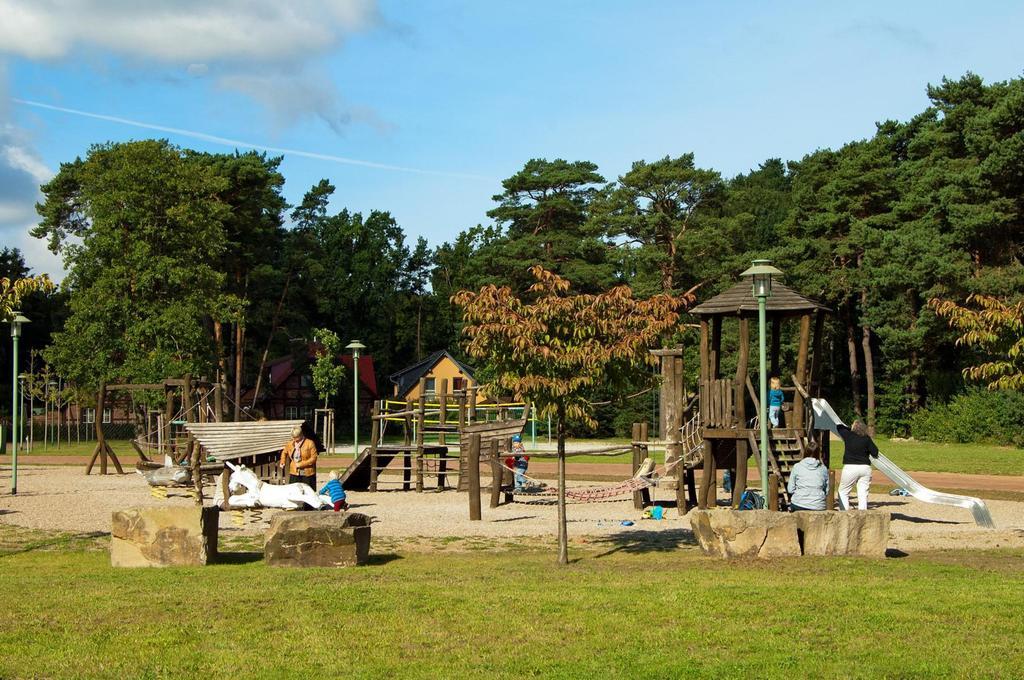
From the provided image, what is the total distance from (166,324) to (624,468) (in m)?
21.6

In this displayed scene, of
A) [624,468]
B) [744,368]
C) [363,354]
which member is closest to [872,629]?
[744,368]

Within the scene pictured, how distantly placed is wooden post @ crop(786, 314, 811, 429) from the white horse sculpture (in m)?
8.63

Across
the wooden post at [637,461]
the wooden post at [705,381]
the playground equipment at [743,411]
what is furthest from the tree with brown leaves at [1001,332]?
the wooden post at [637,461]

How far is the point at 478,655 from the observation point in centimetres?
854

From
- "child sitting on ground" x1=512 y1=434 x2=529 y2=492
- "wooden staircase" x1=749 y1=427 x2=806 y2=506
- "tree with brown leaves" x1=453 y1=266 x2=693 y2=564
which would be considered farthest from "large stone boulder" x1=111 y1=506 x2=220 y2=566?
"child sitting on ground" x1=512 y1=434 x2=529 y2=492

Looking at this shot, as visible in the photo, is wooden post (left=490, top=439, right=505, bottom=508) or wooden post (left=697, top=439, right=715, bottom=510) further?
wooden post (left=490, top=439, right=505, bottom=508)

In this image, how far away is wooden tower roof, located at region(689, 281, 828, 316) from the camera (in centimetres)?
2109

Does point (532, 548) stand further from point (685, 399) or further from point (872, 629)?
point (685, 399)

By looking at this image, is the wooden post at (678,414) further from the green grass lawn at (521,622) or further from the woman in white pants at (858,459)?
the green grass lawn at (521,622)

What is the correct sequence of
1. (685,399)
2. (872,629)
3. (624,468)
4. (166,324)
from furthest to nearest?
(166,324)
(624,468)
(685,399)
(872,629)

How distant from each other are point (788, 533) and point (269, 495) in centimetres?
1022

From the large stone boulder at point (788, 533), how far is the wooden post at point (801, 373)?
23.1 ft

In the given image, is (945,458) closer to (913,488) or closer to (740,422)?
(913,488)

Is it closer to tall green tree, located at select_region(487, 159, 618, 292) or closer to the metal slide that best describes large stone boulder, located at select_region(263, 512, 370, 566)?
the metal slide
